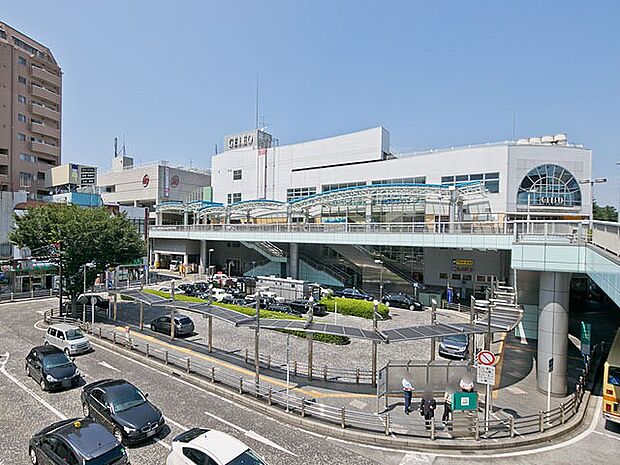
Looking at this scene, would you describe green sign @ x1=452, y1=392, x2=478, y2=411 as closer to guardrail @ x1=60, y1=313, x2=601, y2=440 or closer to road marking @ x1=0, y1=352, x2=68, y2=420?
guardrail @ x1=60, y1=313, x2=601, y2=440

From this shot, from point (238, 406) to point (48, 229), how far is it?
2311 cm

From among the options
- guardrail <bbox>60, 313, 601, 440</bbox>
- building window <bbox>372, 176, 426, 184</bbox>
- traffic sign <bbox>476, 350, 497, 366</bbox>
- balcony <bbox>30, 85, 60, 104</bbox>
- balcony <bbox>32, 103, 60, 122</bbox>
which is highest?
balcony <bbox>30, 85, 60, 104</bbox>

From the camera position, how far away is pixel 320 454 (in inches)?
453

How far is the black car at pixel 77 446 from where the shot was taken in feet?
31.4

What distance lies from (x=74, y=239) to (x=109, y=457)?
22650 mm

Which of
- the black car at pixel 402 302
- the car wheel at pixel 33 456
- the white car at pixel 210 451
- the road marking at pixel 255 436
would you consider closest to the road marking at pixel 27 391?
the car wheel at pixel 33 456

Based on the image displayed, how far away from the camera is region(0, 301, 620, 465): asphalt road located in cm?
1140

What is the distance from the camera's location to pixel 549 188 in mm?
40625

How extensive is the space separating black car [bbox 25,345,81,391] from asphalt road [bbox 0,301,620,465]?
0.37 metres

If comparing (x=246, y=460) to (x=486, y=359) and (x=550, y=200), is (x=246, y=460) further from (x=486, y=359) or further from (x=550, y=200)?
(x=550, y=200)

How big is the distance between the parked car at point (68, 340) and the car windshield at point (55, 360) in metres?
3.79

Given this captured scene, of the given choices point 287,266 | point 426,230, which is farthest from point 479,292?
point 287,266

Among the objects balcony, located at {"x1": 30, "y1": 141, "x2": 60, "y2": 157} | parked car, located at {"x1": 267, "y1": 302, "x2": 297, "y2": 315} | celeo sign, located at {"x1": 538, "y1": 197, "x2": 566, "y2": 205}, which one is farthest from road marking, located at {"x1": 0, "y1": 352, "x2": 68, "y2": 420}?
balcony, located at {"x1": 30, "y1": 141, "x2": 60, "y2": 157}

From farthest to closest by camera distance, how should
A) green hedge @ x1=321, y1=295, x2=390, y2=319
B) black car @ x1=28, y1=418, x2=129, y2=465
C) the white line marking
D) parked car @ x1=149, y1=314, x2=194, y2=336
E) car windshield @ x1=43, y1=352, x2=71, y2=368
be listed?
1. green hedge @ x1=321, y1=295, x2=390, y2=319
2. parked car @ x1=149, y1=314, x2=194, y2=336
3. car windshield @ x1=43, y1=352, x2=71, y2=368
4. the white line marking
5. black car @ x1=28, y1=418, x2=129, y2=465
